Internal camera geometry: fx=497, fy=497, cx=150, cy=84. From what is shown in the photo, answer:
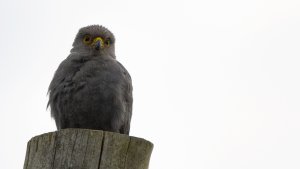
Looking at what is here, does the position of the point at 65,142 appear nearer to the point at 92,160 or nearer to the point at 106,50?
the point at 92,160

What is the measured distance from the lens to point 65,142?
3459mm

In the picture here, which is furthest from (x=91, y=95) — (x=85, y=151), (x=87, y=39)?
(x=85, y=151)

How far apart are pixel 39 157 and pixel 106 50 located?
380cm

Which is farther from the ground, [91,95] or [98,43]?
[98,43]

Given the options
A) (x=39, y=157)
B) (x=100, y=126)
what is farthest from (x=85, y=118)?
(x=39, y=157)

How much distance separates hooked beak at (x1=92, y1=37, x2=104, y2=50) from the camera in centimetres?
698

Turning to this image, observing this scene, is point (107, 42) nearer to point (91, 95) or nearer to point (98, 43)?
point (98, 43)

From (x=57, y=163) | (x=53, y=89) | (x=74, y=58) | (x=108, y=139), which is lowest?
(x=57, y=163)

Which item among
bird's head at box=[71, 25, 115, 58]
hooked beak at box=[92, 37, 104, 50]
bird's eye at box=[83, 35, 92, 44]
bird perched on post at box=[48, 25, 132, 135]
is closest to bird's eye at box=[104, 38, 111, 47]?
bird's head at box=[71, 25, 115, 58]

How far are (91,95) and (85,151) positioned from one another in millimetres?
2622

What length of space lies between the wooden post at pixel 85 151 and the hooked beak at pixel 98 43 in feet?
11.6

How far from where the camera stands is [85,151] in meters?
3.43

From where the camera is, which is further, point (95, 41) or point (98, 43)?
point (95, 41)

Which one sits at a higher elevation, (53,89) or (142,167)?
(53,89)
